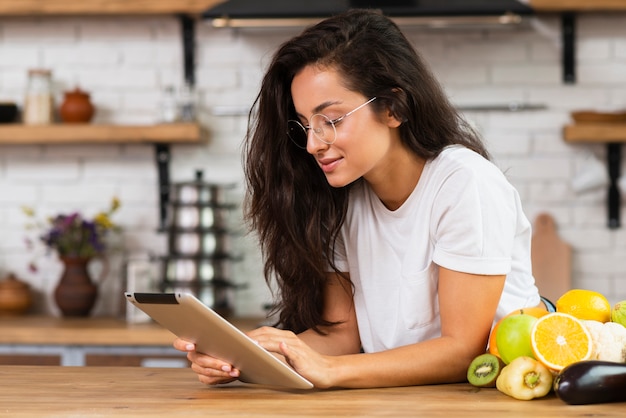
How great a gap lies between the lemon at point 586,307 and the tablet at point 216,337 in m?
0.51

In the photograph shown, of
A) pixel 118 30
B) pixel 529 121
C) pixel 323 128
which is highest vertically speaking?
pixel 118 30

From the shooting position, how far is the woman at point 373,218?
5.70 feet

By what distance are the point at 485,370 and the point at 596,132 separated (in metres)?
2.27

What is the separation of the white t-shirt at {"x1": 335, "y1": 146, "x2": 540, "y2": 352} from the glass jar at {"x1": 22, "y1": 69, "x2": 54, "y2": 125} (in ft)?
7.26

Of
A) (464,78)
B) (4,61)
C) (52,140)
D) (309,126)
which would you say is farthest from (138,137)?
(309,126)

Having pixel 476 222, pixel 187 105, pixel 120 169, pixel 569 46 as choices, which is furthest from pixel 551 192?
pixel 476 222

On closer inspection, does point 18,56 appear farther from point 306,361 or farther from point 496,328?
point 496,328

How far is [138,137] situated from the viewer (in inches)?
149

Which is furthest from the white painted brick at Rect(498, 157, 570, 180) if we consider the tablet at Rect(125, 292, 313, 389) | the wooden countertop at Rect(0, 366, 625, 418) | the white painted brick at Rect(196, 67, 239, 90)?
the tablet at Rect(125, 292, 313, 389)

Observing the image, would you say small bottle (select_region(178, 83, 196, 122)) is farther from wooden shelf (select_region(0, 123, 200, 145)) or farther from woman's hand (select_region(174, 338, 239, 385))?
woman's hand (select_region(174, 338, 239, 385))

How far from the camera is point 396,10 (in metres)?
3.49

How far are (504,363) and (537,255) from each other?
2.26 m

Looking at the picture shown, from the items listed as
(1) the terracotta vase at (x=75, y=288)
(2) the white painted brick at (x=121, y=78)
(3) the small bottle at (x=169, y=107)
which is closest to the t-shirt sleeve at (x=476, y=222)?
(3) the small bottle at (x=169, y=107)

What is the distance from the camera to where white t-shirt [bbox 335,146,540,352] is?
176 centimetres
